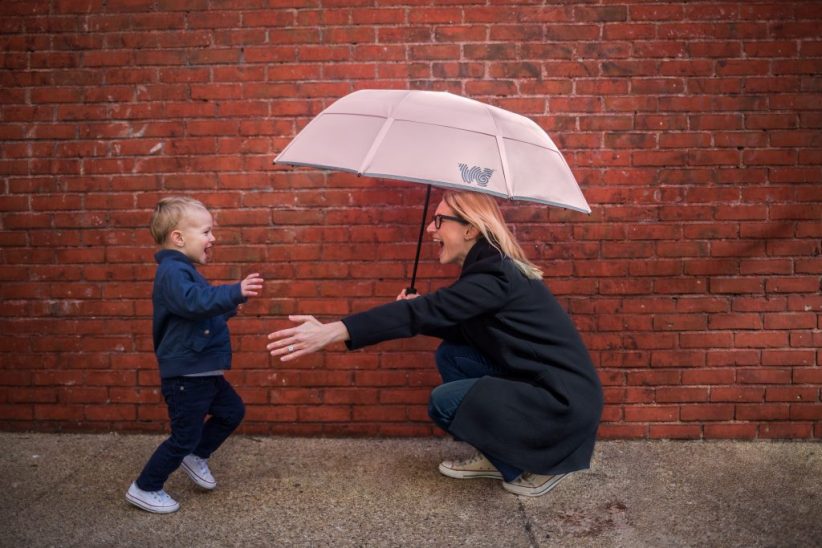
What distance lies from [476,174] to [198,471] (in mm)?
1861

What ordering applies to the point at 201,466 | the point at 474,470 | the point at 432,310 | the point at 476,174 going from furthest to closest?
the point at 474,470, the point at 201,466, the point at 432,310, the point at 476,174

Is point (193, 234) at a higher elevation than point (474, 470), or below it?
higher

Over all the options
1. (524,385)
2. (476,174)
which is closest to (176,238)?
(476,174)

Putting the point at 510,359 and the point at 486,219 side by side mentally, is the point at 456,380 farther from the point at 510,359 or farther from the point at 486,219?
the point at 486,219

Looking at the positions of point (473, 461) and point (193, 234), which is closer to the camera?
point (193, 234)

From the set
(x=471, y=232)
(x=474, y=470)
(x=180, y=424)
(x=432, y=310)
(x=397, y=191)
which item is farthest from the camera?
(x=397, y=191)

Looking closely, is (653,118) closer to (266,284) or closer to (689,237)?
(689,237)

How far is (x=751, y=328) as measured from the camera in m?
3.73

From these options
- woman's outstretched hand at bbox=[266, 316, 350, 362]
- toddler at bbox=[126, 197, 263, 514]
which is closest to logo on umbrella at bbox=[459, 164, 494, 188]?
woman's outstretched hand at bbox=[266, 316, 350, 362]

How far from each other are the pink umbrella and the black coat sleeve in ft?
1.50

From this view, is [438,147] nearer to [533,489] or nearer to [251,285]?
[251,285]

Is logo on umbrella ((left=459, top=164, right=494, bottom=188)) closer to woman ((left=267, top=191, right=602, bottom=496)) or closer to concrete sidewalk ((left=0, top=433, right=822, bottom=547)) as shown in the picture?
woman ((left=267, top=191, right=602, bottom=496))

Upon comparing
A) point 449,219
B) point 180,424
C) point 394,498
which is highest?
point 449,219

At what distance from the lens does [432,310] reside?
278cm
